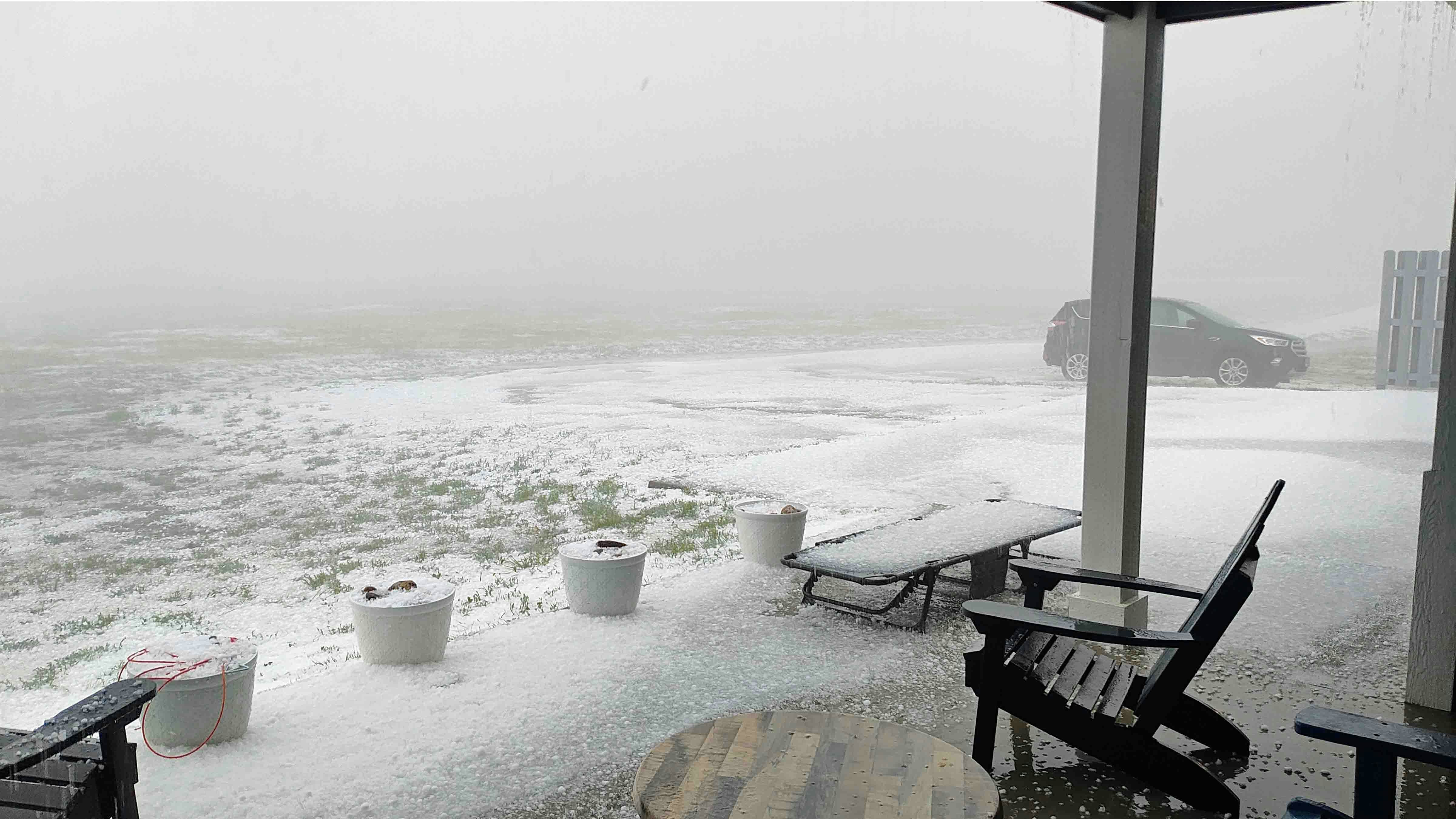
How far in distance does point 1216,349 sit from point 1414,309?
2551 mm

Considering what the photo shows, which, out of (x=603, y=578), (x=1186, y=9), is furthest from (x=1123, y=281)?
(x=603, y=578)

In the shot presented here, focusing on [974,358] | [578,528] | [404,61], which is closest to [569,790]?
[578,528]

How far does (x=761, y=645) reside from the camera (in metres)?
3.77

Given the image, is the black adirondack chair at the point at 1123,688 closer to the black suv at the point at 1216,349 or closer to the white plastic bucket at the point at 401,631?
the white plastic bucket at the point at 401,631

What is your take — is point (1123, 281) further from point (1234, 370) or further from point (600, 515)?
point (1234, 370)

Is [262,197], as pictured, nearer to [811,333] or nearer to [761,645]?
[811,333]

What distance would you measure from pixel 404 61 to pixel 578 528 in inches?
604

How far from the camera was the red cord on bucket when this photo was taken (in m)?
2.72

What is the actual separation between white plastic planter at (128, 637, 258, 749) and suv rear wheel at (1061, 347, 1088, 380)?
51.4ft

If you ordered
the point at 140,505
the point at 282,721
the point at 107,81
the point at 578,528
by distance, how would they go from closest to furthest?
the point at 282,721, the point at 578,528, the point at 140,505, the point at 107,81

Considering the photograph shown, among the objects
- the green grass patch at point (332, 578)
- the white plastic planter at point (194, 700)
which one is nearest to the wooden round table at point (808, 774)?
the white plastic planter at point (194, 700)

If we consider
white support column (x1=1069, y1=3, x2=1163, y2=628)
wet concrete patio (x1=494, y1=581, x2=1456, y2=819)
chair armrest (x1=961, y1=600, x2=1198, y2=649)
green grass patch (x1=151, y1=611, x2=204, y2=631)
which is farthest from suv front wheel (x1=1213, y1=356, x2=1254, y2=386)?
green grass patch (x1=151, y1=611, x2=204, y2=631)

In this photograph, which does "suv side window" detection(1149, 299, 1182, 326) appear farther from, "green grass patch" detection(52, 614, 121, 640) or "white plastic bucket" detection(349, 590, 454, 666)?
"green grass patch" detection(52, 614, 121, 640)

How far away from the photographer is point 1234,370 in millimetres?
12555
